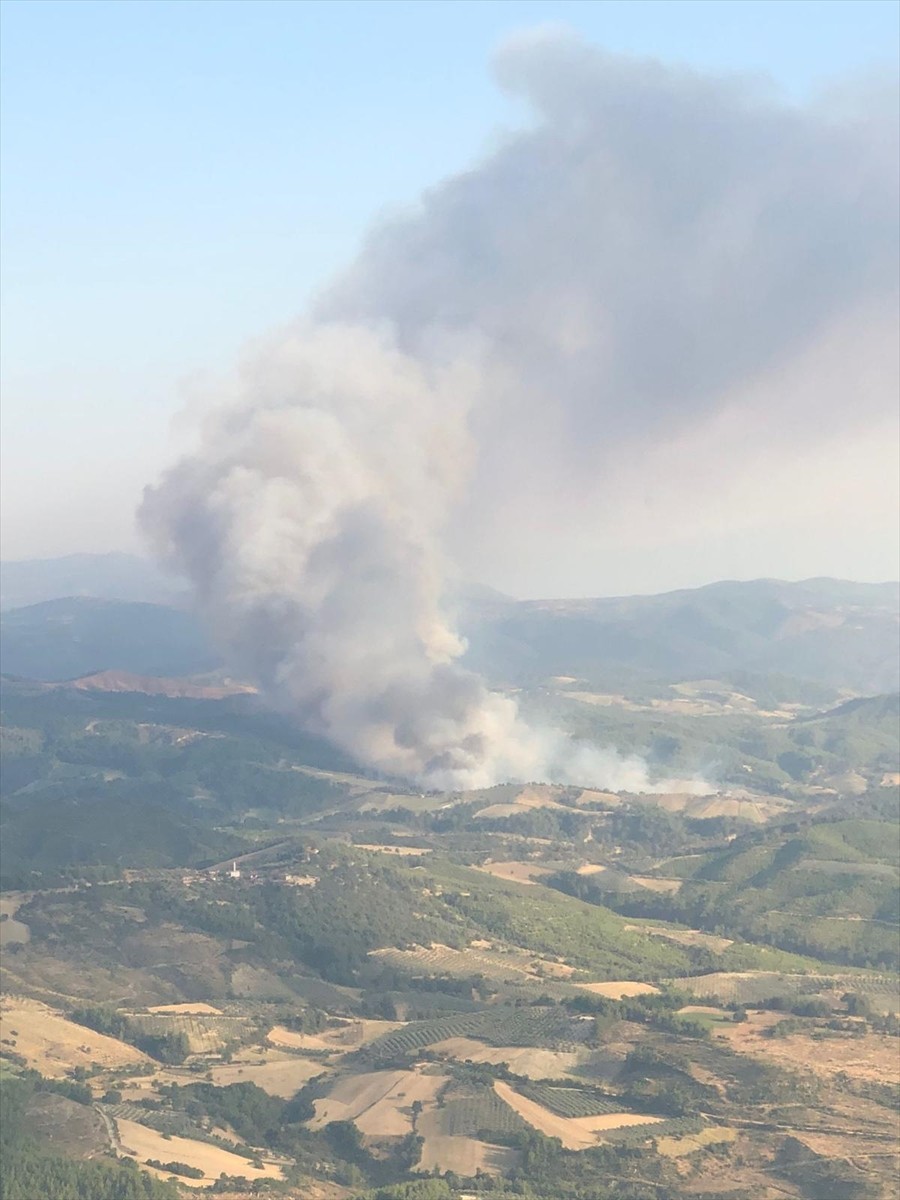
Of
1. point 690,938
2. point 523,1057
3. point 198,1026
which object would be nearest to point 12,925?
point 198,1026

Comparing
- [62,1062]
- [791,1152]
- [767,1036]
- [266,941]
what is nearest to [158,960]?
[266,941]

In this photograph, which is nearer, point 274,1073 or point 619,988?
point 274,1073

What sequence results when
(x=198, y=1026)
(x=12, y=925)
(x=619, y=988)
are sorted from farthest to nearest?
(x=12, y=925), (x=619, y=988), (x=198, y=1026)

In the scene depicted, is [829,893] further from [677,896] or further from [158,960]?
[158,960]

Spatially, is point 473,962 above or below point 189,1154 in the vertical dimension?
below

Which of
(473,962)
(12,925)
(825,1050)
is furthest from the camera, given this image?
(473,962)

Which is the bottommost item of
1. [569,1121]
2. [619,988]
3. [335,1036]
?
A: [619,988]

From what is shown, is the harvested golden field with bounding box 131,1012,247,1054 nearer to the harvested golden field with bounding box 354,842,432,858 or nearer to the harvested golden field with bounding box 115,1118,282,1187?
→ the harvested golden field with bounding box 115,1118,282,1187

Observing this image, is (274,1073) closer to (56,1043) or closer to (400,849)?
(56,1043)
